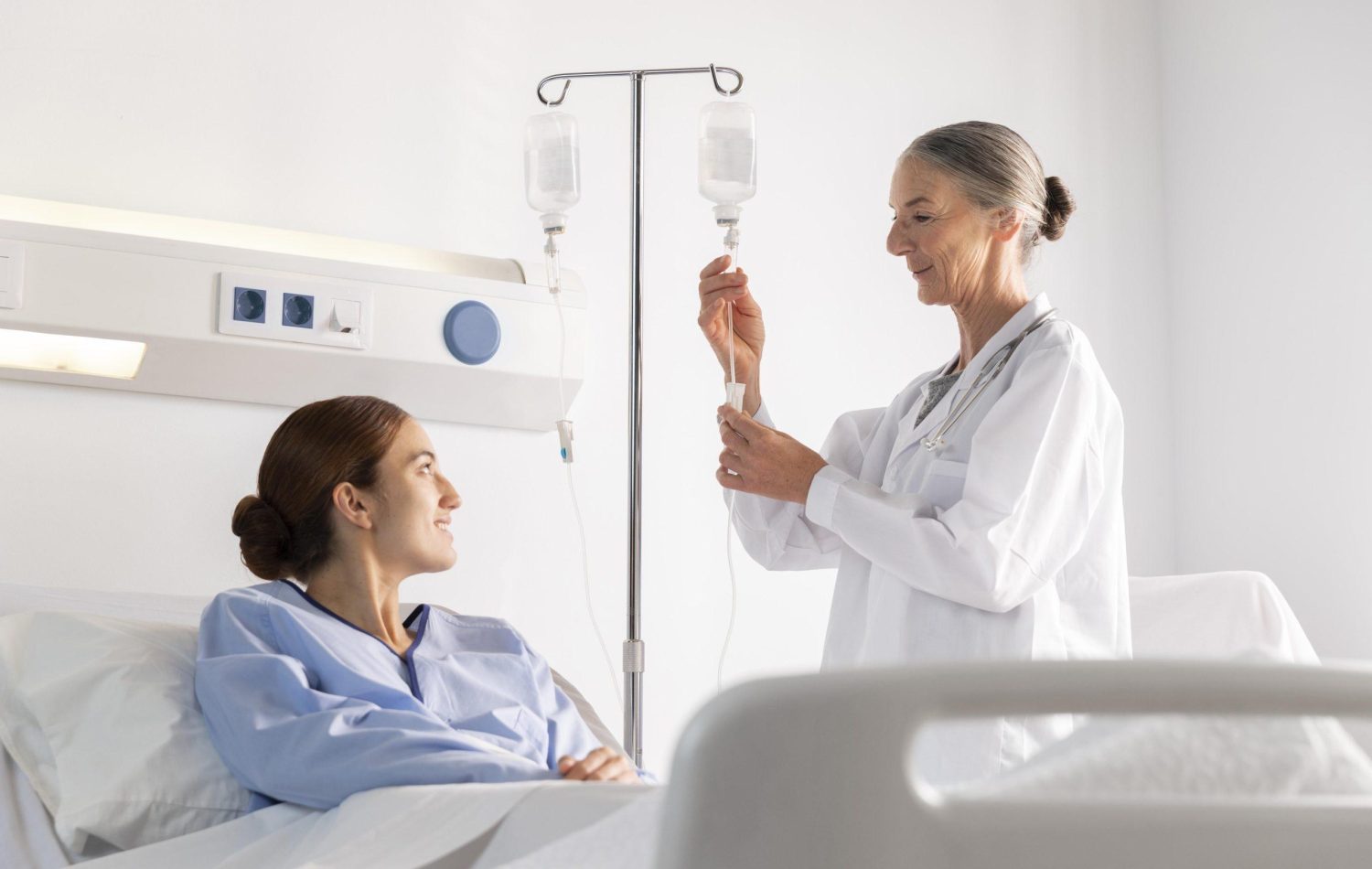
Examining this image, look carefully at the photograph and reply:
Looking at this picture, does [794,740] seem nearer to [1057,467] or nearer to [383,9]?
[1057,467]

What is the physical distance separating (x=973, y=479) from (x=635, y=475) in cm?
74

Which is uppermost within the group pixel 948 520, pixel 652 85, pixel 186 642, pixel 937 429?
pixel 652 85

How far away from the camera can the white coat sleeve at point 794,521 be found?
208cm

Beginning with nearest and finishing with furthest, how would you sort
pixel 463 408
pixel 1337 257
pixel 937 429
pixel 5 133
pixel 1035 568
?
pixel 1035 568 < pixel 937 429 < pixel 5 133 < pixel 463 408 < pixel 1337 257

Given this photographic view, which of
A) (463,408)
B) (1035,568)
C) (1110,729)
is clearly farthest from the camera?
(463,408)

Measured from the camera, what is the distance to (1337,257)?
9.65 ft

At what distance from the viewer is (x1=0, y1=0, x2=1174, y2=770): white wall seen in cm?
217

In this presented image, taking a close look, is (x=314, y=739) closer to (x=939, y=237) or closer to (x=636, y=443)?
(x=636, y=443)

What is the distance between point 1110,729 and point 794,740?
0.66 ft

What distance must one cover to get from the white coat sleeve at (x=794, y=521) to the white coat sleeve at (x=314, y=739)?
2.01ft

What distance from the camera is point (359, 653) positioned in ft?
5.69

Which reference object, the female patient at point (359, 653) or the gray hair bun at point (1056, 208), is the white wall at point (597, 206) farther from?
the gray hair bun at point (1056, 208)

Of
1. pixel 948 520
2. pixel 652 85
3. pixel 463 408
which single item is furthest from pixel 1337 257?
pixel 463 408

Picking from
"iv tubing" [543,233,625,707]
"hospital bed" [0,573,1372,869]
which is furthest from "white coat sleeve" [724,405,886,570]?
"hospital bed" [0,573,1372,869]
